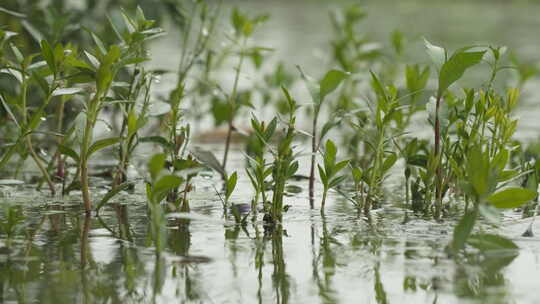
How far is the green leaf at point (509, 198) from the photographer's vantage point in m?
2.05

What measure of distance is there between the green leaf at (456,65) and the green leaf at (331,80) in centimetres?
27

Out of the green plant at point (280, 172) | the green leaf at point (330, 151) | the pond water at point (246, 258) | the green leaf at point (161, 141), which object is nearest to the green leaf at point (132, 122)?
the green leaf at point (161, 141)

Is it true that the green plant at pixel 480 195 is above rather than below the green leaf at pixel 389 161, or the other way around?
below

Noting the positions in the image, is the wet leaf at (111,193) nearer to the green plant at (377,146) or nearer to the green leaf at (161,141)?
the green leaf at (161,141)

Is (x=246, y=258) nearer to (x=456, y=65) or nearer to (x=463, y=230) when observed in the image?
(x=463, y=230)

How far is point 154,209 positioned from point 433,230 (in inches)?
28.8

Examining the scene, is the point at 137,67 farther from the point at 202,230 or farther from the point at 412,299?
the point at 412,299

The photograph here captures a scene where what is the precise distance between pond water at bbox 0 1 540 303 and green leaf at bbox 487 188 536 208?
0.11 m

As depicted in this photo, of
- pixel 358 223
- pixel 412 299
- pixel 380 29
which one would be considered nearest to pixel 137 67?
pixel 358 223

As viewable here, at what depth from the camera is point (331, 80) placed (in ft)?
8.50

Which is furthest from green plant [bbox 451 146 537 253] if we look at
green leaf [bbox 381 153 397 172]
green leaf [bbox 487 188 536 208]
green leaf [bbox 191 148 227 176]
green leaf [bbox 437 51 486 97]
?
green leaf [bbox 191 148 227 176]

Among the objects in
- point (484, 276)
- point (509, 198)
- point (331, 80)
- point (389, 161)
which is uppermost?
point (331, 80)

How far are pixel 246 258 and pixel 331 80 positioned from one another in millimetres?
720

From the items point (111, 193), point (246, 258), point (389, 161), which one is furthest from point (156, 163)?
point (389, 161)
